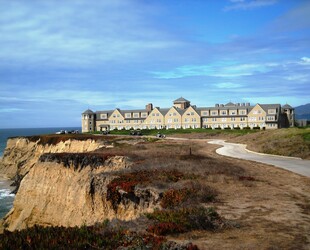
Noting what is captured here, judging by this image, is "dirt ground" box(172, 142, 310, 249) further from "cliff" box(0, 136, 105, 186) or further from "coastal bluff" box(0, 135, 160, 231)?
"cliff" box(0, 136, 105, 186)

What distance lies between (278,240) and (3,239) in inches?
345

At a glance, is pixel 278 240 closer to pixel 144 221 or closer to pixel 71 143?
pixel 144 221

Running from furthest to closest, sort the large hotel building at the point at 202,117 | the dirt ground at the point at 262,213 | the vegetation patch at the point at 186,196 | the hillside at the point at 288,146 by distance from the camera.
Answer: the large hotel building at the point at 202,117 < the hillside at the point at 288,146 < the vegetation patch at the point at 186,196 < the dirt ground at the point at 262,213

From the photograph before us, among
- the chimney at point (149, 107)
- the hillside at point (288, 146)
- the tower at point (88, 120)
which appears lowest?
the hillside at point (288, 146)

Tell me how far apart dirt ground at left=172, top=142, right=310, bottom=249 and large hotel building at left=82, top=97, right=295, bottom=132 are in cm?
8650

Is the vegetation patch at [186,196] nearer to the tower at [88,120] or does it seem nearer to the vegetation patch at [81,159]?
the vegetation patch at [81,159]

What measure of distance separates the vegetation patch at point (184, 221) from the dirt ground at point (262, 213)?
1.66ft

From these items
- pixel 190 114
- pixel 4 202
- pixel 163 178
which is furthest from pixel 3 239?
pixel 190 114

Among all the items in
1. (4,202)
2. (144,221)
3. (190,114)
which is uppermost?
(190,114)

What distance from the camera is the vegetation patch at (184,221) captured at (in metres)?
12.0

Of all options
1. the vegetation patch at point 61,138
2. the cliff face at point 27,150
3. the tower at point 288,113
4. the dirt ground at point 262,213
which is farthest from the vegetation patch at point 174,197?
the tower at point 288,113

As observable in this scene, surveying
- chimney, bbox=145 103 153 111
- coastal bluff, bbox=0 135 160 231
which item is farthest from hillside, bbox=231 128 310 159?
chimney, bbox=145 103 153 111

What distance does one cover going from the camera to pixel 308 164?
1190 inches

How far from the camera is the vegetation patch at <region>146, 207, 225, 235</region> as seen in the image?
12.0 metres
